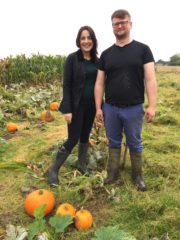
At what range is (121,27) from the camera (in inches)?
152

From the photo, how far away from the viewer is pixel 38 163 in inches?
200

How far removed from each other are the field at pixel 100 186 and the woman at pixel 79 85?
1.42 feet

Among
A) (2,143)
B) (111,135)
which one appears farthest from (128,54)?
(2,143)

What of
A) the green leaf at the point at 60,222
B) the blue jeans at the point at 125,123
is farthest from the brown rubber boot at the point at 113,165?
the green leaf at the point at 60,222

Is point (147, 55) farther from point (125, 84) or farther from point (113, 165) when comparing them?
point (113, 165)

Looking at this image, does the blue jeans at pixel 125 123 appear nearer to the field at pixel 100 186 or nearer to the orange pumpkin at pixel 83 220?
the field at pixel 100 186

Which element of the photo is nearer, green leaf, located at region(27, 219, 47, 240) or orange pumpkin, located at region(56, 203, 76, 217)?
green leaf, located at region(27, 219, 47, 240)

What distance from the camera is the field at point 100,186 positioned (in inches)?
141

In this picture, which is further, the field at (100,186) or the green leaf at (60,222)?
the field at (100,186)

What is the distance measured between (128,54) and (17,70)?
9.10 meters

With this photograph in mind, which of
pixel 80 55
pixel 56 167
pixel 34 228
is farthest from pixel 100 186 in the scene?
pixel 80 55

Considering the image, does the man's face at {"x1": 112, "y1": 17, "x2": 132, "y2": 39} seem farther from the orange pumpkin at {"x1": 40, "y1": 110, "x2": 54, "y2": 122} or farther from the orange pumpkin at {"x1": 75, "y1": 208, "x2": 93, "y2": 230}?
the orange pumpkin at {"x1": 40, "y1": 110, "x2": 54, "y2": 122}

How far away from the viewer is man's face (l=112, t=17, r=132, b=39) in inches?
152

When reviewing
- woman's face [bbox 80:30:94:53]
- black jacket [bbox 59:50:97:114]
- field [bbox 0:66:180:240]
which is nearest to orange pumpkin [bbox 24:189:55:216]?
field [bbox 0:66:180:240]
